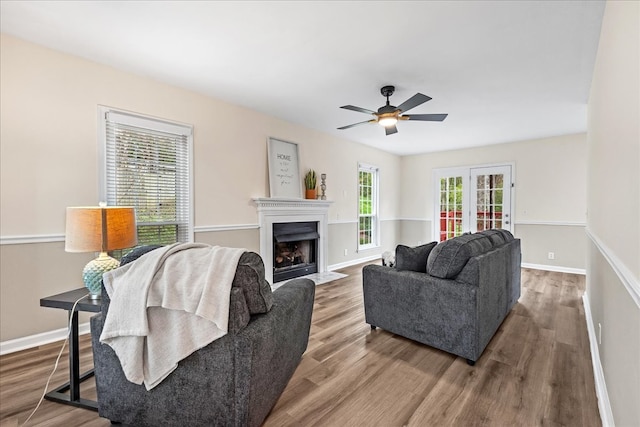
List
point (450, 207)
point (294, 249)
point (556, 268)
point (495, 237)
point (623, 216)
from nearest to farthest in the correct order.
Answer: point (623, 216), point (495, 237), point (294, 249), point (556, 268), point (450, 207)

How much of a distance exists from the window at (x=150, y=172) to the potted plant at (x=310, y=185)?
6.25 feet

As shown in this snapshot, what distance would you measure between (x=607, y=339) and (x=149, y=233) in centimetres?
382

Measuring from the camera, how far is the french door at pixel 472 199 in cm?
589

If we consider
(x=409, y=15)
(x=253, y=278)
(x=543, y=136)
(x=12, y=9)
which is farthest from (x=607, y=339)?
(x=543, y=136)

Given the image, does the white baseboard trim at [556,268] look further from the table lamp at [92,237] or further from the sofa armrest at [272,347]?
the table lamp at [92,237]

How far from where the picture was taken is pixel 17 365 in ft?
7.12

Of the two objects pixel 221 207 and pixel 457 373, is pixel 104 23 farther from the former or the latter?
pixel 457 373

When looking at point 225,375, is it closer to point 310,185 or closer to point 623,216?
point 623,216

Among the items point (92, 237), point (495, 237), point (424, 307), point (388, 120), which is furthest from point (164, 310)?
point (495, 237)

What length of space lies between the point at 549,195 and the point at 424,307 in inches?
184

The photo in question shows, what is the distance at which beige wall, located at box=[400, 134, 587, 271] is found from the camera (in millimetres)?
5145

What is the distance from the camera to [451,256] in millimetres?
2238

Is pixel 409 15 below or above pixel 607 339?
above

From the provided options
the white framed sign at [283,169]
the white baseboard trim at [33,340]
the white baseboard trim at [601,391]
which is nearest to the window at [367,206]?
the white framed sign at [283,169]
